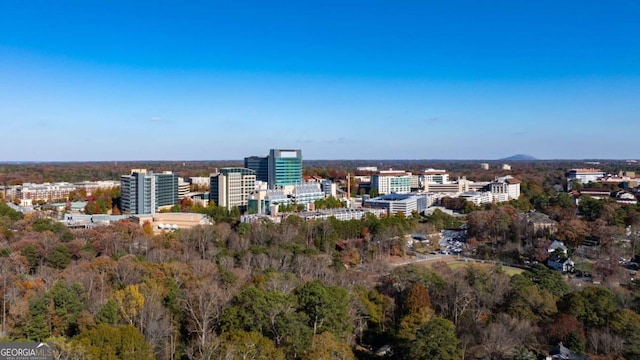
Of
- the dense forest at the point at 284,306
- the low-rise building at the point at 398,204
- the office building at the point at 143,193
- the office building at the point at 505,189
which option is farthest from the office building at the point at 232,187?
the office building at the point at 505,189

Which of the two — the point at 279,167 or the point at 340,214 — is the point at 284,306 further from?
the point at 279,167

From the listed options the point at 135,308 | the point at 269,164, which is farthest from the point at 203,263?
the point at 269,164

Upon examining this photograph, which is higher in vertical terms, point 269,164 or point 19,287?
point 269,164

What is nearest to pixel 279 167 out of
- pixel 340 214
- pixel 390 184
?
pixel 340 214

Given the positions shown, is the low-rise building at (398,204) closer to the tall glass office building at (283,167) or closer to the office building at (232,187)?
the tall glass office building at (283,167)

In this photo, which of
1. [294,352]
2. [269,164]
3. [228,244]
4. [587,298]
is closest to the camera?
[294,352]

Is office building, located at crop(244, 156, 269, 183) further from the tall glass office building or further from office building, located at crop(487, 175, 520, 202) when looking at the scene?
office building, located at crop(487, 175, 520, 202)

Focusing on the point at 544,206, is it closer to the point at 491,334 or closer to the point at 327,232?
the point at 327,232
